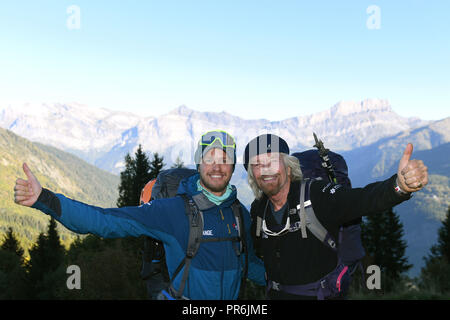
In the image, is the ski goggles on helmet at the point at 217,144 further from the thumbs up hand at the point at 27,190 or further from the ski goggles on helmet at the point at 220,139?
the thumbs up hand at the point at 27,190

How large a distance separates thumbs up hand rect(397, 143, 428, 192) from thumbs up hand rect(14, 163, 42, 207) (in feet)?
13.1

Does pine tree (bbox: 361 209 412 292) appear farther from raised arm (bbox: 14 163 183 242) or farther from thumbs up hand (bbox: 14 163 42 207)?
thumbs up hand (bbox: 14 163 42 207)

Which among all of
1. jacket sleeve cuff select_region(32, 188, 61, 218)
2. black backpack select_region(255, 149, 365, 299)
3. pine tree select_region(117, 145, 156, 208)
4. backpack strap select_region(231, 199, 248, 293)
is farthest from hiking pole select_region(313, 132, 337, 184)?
pine tree select_region(117, 145, 156, 208)

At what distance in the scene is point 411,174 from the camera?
385 cm

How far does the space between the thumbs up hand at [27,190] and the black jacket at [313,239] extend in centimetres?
293

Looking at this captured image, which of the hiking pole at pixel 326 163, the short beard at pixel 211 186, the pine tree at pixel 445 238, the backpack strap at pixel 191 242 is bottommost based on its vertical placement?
the pine tree at pixel 445 238

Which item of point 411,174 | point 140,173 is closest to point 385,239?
point 140,173

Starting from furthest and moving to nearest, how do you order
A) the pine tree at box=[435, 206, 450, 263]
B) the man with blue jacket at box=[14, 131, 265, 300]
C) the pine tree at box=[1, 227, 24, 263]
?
the pine tree at box=[1, 227, 24, 263] < the pine tree at box=[435, 206, 450, 263] < the man with blue jacket at box=[14, 131, 265, 300]

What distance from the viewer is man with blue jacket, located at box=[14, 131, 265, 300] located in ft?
14.2

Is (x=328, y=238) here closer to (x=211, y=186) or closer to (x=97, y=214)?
(x=211, y=186)

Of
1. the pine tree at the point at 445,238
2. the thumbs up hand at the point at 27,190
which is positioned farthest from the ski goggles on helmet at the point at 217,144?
the pine tree at the point at 445,238

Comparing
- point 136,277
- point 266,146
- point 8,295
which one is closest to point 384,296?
point 266,146

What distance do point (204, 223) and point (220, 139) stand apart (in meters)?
1.26

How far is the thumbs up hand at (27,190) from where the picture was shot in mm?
3834
